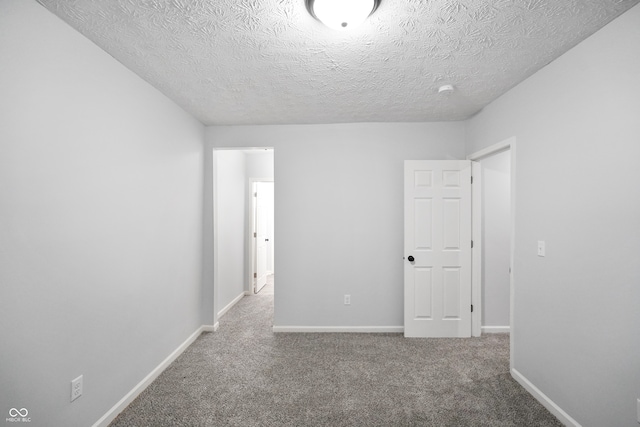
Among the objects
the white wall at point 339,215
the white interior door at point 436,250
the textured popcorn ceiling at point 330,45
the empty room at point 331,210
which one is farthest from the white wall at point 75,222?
the white interior door at point 436,250

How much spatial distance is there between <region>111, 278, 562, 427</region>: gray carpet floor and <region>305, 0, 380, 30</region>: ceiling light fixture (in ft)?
8.23

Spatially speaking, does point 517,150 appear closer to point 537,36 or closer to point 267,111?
point 537,36

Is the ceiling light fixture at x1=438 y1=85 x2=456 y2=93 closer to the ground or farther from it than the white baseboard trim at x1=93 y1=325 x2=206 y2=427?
farther from it

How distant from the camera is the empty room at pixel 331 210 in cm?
150

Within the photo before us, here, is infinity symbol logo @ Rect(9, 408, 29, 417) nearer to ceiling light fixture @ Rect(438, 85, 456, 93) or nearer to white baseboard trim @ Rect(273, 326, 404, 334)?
white baseboard trim @ Rect(273, 326, 404, 334)

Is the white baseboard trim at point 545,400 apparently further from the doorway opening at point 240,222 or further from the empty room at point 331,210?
the doorway opening at point 240,222

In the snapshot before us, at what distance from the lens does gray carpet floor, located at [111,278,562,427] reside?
199 cm

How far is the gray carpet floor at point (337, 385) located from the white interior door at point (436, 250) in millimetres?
265

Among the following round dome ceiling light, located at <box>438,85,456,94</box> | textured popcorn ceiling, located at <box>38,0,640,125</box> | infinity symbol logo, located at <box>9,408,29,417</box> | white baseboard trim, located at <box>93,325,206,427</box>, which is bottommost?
white baseboard trim, located at <box>93,325,206,427</box>

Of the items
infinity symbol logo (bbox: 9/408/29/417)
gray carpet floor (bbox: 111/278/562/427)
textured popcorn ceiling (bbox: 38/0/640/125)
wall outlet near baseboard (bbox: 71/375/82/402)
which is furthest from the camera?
gray carpet floor (bbox: 111/278/562/427)

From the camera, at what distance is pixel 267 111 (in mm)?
3033

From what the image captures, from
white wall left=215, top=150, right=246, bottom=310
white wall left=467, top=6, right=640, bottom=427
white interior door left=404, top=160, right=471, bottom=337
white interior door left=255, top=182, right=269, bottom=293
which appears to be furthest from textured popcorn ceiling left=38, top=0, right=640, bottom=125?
white interior door left=255, top=182, right=269, bottom=293

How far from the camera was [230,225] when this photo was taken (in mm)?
4449

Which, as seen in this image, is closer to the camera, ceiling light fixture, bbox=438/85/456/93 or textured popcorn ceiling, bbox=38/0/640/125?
textured popcorn ceiling, bbox=38/0/640/125
